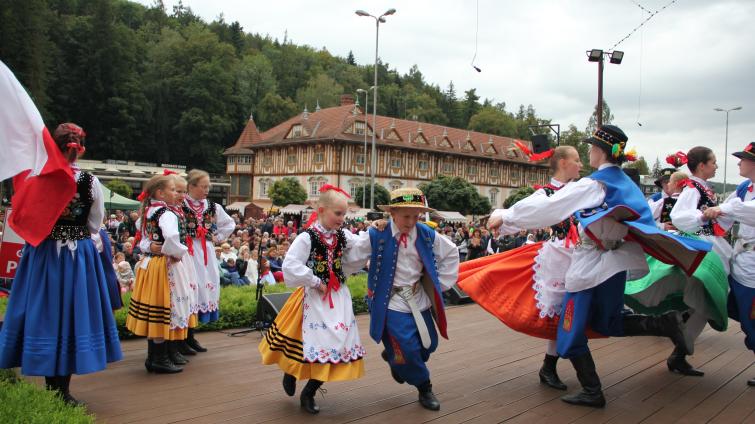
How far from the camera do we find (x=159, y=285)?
5.16m

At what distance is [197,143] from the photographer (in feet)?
220

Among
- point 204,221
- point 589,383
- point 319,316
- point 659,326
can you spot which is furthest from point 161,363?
point 659,326

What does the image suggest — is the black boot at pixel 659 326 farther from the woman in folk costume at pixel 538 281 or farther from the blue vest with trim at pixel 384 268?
the blue vest with trim at pixel 384 268

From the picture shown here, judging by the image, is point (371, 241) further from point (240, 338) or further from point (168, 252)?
point (240, 338)

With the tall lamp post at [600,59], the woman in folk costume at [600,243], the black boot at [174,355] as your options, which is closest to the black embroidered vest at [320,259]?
the woman in folk costume at [600,243]

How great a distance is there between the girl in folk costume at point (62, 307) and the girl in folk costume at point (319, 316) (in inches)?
47.1

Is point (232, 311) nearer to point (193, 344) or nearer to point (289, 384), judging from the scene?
point (193, 344)

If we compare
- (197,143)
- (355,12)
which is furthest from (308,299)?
(197,143)

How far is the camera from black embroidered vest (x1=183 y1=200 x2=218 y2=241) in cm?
565

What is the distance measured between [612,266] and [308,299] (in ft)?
7.17

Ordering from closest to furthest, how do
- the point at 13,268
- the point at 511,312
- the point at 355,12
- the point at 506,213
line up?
the point at 506,213, the point at 511,312, the point at 13,268, the point at 355,12

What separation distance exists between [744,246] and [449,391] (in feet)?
9.42

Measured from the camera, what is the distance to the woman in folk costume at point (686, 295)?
4863 mm

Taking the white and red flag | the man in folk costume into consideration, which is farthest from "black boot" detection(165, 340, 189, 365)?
the man in folk costume
